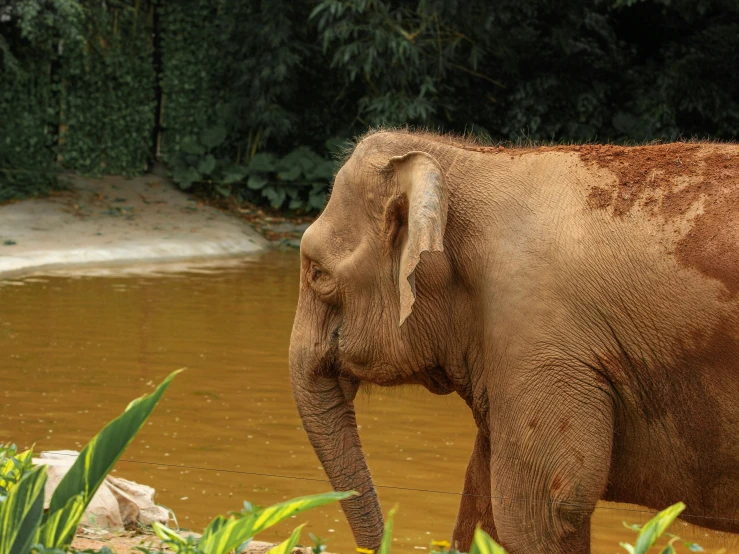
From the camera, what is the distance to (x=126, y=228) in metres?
15.5

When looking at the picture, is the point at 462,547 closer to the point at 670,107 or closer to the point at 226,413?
the point at 226,413

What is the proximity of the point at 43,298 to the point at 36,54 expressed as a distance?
27.7ft

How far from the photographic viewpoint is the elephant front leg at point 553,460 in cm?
321

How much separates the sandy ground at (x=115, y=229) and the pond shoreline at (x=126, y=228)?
12 millimetres

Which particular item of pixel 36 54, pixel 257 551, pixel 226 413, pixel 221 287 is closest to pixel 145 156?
pixel 36 54

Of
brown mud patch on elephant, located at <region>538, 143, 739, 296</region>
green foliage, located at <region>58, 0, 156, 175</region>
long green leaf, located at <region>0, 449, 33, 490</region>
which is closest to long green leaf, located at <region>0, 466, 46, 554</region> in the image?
long green leaf, located at <region>0, 449, 33, 490</region>

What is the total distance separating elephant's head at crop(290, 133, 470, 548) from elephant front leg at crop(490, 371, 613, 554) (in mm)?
394

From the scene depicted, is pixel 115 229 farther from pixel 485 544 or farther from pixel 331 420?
pixel 485 544

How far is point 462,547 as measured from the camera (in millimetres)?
4090

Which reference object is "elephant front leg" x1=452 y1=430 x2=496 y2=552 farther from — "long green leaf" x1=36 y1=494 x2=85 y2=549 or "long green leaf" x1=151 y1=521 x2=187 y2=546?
"long green leaf" x1=36 y1=494 x2=85 y2=549

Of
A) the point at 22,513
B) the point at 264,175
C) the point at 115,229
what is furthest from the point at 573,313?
the point at 264,175

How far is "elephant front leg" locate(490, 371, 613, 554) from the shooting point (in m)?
3.21

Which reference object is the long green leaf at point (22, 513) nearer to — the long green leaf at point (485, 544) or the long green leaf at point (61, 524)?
the long green leaf at point (61, 524)

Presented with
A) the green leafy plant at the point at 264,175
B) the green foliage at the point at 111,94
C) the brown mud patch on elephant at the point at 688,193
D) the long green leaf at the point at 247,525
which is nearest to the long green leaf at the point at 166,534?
the long green leaf at the point at 247,525
